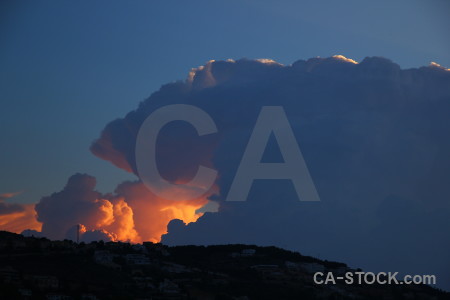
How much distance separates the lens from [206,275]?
13888 centimetres

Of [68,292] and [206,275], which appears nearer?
[68,292]

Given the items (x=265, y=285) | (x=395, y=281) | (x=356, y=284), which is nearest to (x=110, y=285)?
(x=265, y=285)

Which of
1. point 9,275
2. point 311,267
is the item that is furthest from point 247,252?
point 9,275

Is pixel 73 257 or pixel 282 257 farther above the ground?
pixel 282 257

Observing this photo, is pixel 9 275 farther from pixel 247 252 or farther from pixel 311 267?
pixel 247 252

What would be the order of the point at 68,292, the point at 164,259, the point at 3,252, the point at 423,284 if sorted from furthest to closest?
the point at 423,284 → the point at 164,259 → the point at 3,252 → the point at 68,292

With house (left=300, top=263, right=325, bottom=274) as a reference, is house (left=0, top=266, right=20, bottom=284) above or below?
below

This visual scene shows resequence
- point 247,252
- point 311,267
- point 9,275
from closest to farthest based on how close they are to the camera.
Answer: point 9,275
point 311,267
point 247,252

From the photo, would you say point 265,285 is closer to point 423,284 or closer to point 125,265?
point 125,265

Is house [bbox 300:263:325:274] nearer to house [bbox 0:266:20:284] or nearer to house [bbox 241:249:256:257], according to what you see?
house [bbox 241:249:256:257]

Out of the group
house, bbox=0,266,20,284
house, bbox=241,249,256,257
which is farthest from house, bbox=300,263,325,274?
house, bbox=0,266,20,284

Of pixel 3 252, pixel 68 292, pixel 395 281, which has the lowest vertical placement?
pixel 68 292

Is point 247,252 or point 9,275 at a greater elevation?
point 247,252

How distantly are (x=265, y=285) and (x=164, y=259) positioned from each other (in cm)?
2529
